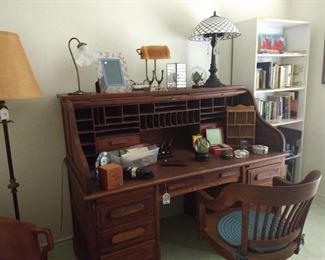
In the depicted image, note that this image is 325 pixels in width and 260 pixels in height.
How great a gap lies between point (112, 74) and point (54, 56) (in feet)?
1.37

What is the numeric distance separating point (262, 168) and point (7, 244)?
156 centimetres

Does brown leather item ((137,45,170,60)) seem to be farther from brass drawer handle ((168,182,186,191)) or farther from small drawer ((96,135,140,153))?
brass drawer handle ((168,182,186,191))

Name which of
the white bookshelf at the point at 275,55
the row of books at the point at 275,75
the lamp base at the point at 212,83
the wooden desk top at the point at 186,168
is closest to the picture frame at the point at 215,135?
the wooden desk top at the point at 186,168

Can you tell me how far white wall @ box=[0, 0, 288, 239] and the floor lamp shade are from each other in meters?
0.36

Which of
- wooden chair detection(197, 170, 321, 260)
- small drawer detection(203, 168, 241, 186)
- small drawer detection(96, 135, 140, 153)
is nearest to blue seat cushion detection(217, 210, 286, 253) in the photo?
wooden chair detection(197, 170, 321, 260)

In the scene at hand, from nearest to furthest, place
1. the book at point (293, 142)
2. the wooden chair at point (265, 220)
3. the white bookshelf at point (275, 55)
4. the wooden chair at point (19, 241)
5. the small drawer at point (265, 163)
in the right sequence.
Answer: the wooden chair at point (265, 220)
the wooden chair at point (19, 241)
the small drawer at point (265, 163)
the white bookshelf at point (275, 55)
the book at point (293, 142)

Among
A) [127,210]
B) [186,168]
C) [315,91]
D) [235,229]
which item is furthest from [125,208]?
[315,91]

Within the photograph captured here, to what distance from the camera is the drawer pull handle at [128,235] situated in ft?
4.75

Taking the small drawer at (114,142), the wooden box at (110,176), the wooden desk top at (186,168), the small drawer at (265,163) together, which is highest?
the small drawer at (114,142)

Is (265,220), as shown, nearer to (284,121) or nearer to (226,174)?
(226,174)

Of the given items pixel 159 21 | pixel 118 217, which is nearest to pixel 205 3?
pixel 159 21

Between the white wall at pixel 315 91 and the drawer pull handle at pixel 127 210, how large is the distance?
2.02m

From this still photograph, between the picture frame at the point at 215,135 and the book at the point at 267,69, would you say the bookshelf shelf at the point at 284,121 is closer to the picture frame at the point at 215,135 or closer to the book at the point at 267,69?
the book at the point at 267,69

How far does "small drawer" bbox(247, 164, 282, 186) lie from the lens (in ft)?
5.96
